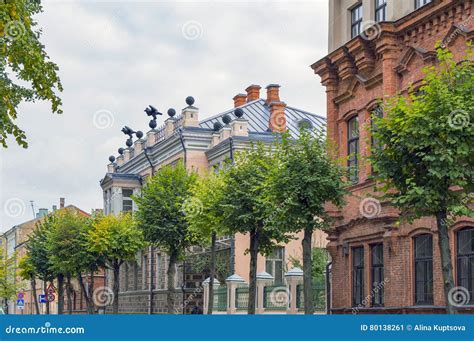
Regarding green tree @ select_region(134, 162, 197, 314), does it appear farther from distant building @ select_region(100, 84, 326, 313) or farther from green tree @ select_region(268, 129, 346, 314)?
green tree @ select_region(268, 129, 346, 314)

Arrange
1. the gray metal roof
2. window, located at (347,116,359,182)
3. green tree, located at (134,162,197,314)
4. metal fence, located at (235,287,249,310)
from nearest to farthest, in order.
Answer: window, located at (347,116,359,182) → metal fence, located at (235,287,249,310) → green tree, located at (134,162,197,314) → the gray metal roof

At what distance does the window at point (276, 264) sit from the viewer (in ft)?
154

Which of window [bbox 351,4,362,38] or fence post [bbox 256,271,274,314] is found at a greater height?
window [bbox 351,4,362,38]

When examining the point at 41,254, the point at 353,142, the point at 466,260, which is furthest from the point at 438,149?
the point at 41,254

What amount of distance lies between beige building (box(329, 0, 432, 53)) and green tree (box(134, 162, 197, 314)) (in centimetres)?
1138

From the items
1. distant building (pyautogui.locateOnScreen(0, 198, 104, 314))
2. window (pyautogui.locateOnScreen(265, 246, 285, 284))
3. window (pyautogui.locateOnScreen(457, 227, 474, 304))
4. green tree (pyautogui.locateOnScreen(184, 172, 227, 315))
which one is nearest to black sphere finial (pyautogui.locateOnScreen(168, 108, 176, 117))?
window (pyautogui.locateOnScreen(265, 246, 285, 284))

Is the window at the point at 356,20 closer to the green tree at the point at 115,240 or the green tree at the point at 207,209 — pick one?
the green tree at the point at 207,209

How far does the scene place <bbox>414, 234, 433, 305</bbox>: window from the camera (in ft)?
79.6

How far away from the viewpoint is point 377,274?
27281 millimetres

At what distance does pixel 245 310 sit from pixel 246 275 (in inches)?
350

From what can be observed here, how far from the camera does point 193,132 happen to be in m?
50.5

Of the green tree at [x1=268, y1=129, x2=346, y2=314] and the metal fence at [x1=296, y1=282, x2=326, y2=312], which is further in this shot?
the metal fence at [x1=296, y1=282, x2=326, y2=312]

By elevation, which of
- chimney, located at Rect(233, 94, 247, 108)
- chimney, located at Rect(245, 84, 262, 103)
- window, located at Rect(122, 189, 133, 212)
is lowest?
window, located at Rect(122, 189, 133, 212)

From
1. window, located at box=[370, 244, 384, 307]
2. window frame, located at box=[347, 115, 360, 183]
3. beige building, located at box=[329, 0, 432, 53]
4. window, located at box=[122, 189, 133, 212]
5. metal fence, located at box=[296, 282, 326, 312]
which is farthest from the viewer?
window, located at box=[122, 189, 133, 212]
